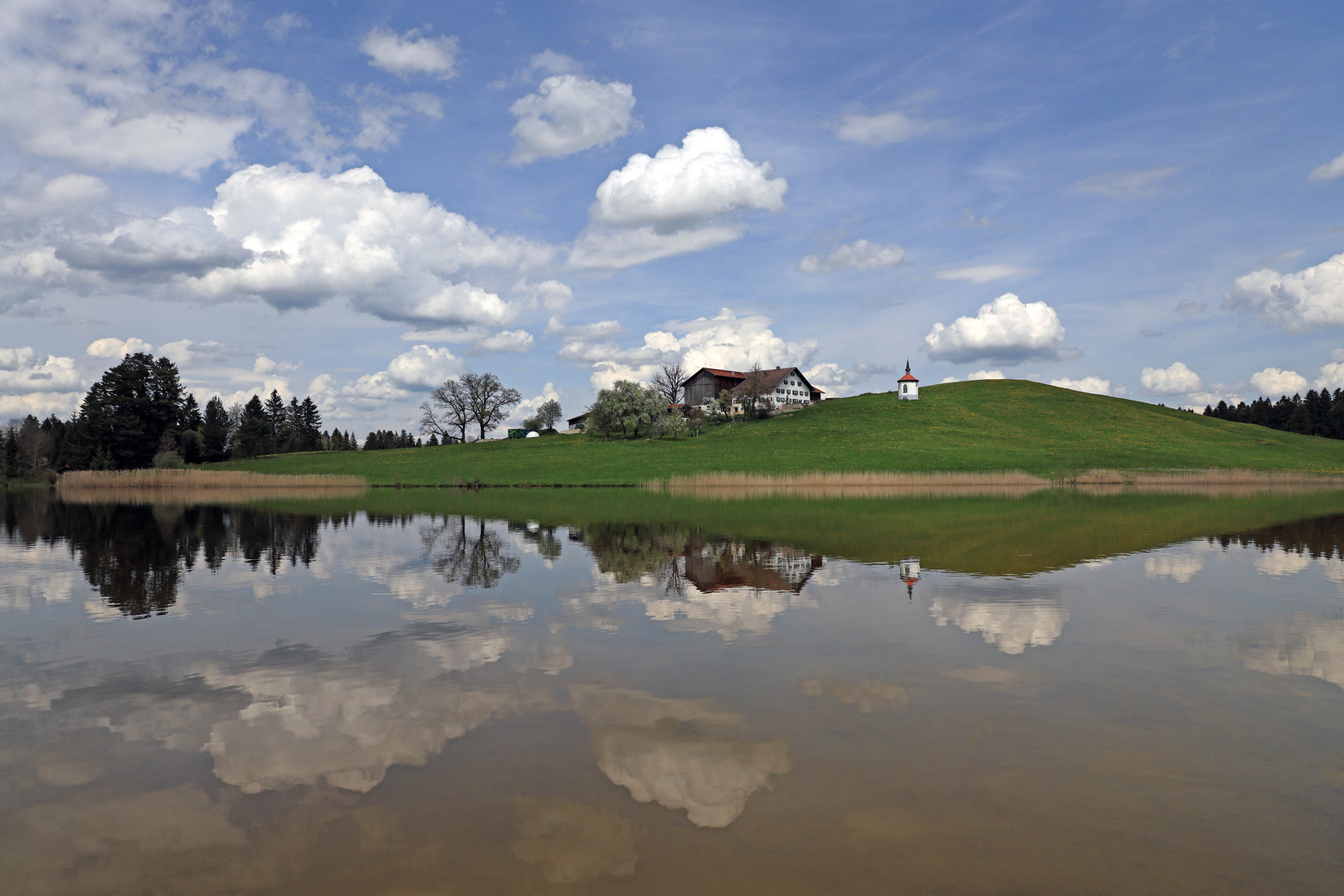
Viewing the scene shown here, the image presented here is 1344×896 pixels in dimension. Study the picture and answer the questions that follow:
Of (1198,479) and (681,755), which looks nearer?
(681,755)

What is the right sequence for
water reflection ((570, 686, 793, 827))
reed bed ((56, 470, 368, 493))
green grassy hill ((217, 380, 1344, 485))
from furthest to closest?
green grassy hill ((217, 380, 1344, 485)) < reed bed ((56, 470, 368, 493)) < water reflection ((570, 686, 793, 827))

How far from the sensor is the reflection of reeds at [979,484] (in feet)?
211

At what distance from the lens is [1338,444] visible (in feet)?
382

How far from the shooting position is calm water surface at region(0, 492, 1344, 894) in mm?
6066

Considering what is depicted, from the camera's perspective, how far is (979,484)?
75.0 metres

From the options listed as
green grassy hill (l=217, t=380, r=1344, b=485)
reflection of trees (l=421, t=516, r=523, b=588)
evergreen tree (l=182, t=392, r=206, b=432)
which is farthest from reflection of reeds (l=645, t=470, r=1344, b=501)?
evergreen tree (l=182, t=392, r=206, b=432)

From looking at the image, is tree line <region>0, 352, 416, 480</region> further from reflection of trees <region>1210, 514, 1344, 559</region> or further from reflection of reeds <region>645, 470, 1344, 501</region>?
reflection of trees <region>1210, 514, 1344, 559</region>

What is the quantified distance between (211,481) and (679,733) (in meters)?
92.5

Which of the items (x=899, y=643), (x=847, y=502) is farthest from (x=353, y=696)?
(x=847, y=502)

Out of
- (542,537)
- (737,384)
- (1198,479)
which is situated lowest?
(1198,479)

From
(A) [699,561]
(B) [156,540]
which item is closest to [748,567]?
(A) [699,561]

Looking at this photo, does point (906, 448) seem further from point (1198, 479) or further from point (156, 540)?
point (156, 540)

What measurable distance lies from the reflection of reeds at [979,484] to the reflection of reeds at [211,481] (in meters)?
39.0

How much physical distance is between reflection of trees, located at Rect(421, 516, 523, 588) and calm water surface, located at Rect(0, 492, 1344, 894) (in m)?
1.19
